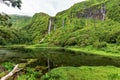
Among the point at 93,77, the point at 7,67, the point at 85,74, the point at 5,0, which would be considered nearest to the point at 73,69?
the point at 85,74

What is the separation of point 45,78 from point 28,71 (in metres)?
7.75

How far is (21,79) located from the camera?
43.1 metres

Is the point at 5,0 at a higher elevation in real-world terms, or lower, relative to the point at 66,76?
higher

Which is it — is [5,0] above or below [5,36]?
above

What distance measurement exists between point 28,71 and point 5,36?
649 inches

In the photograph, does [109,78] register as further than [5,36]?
Yes

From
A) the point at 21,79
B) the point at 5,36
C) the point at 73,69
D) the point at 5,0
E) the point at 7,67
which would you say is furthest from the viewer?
the point at 73,69

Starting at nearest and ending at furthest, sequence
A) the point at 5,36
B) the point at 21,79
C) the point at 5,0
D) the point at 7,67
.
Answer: the point at 5,0 → the point at 5,36 → the point at 21,79 → the point at 7,67

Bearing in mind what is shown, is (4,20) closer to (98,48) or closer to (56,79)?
(56,79)

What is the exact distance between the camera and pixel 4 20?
38.5 m

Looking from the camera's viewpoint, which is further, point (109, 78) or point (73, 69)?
point (73, 69)

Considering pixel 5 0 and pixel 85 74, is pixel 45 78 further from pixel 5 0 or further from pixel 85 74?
pixel 5 0

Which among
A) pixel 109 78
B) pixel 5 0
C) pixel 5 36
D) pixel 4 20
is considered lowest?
pixel 109 78

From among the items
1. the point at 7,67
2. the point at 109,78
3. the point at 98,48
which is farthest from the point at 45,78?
the point at 98,48
